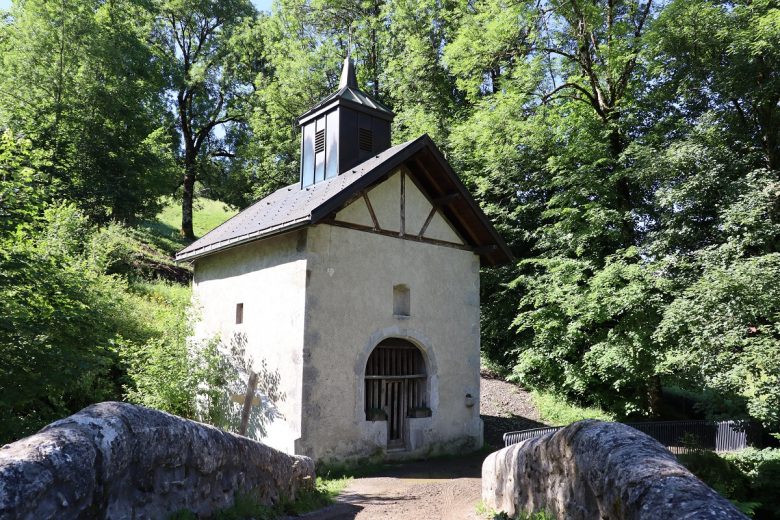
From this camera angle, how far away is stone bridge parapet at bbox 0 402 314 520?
282 cm

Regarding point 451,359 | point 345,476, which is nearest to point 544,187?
point 451,359

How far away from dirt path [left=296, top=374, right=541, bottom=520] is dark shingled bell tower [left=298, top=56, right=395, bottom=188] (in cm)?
733

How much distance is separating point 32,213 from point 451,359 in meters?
9.24

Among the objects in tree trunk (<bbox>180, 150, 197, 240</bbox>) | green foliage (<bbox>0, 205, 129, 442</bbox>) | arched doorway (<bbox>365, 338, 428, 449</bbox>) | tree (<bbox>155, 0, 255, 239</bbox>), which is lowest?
arched doorway (<bbox>365, 338, 428, 449</bbox>)

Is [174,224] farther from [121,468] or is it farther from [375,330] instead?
[121,468]

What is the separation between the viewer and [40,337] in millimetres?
6633

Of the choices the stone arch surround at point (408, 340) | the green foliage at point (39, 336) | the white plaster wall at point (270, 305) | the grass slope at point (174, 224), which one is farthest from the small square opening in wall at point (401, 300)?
the grass slope at point (174, 224)

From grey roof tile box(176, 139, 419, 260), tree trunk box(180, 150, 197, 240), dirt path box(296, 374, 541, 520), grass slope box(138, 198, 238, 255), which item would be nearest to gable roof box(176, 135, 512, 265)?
grey roof tile box(176, 139, 419, 260)

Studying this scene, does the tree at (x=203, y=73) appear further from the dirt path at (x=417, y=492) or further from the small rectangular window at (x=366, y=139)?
the dirt path at (x=417, y=492)

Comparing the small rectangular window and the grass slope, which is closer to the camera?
the small rectangular window

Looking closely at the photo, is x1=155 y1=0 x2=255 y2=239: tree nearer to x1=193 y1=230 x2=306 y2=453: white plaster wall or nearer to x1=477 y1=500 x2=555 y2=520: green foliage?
x1=193 y1=230 x2=306 y2=453: white plaster wall

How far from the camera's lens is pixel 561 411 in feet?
56.3

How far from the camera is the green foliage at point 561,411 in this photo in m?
16.8

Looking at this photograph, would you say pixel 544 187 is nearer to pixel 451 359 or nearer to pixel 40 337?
pixel 451 359
